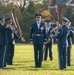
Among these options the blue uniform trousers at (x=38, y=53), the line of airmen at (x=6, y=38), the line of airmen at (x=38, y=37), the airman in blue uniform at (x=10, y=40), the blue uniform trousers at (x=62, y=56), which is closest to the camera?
the line of airmen at (x=38, y=37)

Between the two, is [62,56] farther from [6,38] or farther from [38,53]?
[6,38]

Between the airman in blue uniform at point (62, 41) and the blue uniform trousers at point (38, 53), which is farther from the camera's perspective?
the blue uniform trousers at point (38, 53)

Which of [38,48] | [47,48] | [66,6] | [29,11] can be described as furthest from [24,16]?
[38,48]

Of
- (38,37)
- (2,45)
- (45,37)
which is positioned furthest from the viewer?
(45,37)

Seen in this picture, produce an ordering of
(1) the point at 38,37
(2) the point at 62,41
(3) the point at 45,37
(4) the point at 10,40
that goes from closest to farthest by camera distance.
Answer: (2) the point at 62,41 < (1) the point at 38,37 < (3) the point at 45,37 < (4) the point at 10,40

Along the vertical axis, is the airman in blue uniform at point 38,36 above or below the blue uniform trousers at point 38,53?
above

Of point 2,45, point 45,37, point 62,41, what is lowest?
point 2,45

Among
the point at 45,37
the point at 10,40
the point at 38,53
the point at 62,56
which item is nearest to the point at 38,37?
the point at 45,37

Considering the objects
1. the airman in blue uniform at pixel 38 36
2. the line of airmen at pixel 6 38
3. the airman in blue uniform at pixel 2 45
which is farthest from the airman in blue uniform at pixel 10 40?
the airman in blue uniform at pixel 38 36

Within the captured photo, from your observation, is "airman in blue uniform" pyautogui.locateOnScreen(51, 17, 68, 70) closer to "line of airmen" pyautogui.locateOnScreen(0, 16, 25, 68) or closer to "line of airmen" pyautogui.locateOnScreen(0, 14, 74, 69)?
"line of airmen" pyautogui.locateOnScreen(0, 14, 74, 69)

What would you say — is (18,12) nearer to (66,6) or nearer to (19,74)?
(66,6)

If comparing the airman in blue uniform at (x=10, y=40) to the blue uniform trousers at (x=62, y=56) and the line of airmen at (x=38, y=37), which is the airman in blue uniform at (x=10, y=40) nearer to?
the line of airmen at (x=38, y=37)

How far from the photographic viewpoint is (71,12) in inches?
2243

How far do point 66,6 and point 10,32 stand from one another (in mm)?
44578
